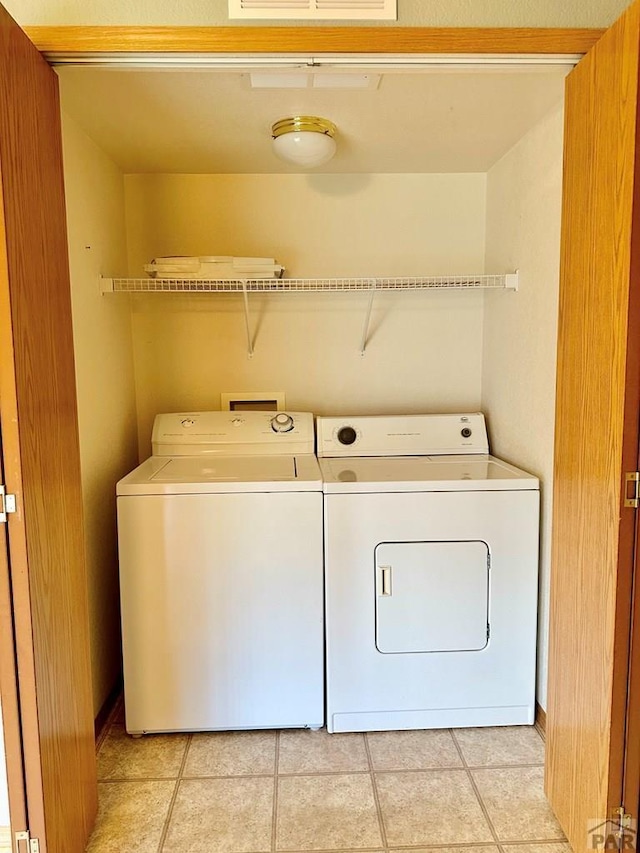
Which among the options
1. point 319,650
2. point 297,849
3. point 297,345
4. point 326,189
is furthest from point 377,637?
point 326,189

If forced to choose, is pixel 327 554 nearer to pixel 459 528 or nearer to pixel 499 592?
pixel 459 528

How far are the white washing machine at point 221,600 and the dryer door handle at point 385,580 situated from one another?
207mm

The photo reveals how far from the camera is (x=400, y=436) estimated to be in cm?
236

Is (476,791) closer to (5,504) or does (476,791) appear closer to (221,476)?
(221,476)

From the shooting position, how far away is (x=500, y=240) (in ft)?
7.61

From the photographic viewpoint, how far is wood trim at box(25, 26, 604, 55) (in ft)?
4.19

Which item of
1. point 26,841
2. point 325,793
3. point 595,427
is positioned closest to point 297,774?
point 325,793

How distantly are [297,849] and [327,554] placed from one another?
2.66 ft

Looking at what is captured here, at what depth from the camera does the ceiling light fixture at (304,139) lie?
6.04 ft

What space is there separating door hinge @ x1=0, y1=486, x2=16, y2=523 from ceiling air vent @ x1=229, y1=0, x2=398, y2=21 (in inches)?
47.1

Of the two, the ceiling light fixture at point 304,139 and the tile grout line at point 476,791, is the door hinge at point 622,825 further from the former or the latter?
the ceiling light fixture at point 304,139

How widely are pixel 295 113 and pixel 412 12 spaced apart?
59cm

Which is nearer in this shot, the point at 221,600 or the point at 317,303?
the point at 221,600

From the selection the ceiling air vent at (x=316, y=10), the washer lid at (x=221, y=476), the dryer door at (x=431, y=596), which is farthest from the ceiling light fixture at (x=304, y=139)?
the dryer door at (x=431, y=596)
